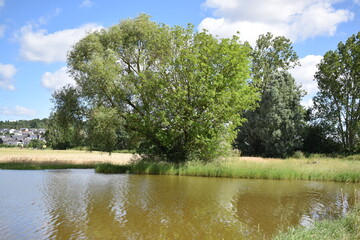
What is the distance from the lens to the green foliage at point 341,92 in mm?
37719

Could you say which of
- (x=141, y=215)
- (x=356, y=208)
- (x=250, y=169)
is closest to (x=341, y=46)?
(x=250, y=169)

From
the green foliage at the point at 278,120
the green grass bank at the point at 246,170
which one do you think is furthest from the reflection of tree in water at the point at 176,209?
the green foliage at the point at 278,120

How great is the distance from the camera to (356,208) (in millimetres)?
9195

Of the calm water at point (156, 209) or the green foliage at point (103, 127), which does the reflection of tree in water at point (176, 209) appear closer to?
the calm water at point (156, 209)

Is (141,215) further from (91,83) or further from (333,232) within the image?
(91,83)

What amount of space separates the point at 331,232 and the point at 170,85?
1847cm

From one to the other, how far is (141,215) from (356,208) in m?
6.92

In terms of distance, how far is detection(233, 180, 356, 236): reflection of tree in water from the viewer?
9875 millimetres

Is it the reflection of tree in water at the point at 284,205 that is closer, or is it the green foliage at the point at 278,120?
the reflection of tree in water at the point at 284,205

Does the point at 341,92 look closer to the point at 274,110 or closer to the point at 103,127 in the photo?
the point at 274,110

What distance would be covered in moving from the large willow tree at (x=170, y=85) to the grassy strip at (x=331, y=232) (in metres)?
14.6

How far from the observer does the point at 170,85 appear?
967 inches

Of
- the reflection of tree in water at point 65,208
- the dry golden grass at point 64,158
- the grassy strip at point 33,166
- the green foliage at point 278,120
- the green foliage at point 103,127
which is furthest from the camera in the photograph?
the green foliage at point 278,120

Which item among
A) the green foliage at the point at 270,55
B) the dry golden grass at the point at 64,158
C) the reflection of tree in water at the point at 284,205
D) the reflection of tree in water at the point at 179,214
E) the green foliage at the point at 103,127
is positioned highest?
the green foliage at the point at 270,55
